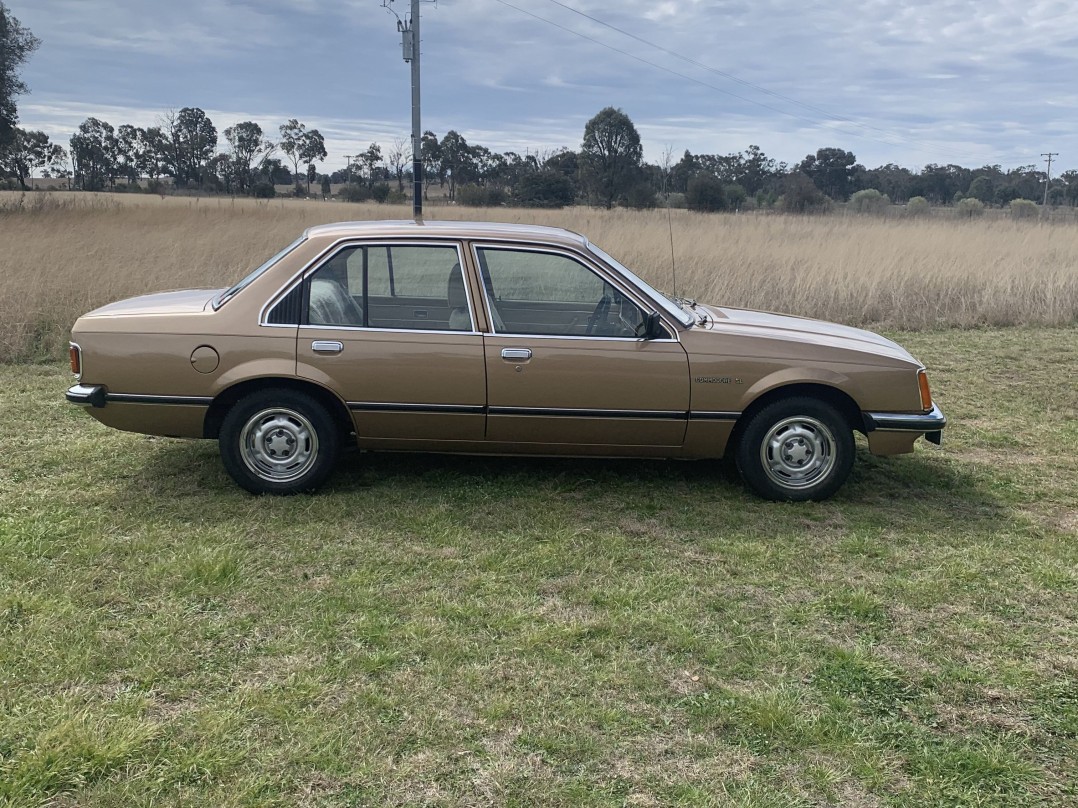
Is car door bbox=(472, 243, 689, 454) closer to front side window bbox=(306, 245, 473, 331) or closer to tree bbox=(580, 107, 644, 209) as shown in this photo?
front side window bbox=(306, 245, 473, 331)

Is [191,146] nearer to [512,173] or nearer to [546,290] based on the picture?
[512,173]

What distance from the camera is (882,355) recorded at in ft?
15.7

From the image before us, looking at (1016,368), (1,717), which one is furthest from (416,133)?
(1,717)

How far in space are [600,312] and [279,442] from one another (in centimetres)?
202

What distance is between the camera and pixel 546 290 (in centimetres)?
498

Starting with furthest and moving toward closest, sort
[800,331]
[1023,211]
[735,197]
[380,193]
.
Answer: [380,193]
[735,197]
[1023,211]
[800,331]

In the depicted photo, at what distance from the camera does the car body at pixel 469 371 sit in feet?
A: 15.1

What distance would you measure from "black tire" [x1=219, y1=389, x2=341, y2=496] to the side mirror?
1876 mm

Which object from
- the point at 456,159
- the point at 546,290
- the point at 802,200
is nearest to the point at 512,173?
the point at 456,159

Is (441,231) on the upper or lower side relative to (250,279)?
upper

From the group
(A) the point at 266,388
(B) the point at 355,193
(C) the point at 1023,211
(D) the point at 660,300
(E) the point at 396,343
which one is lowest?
(A) the point at 266,388

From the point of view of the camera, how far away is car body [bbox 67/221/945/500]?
4.62 m

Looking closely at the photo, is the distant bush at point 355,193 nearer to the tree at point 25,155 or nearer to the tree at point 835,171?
the tree at point 25,155

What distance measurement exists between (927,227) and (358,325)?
1919cm
